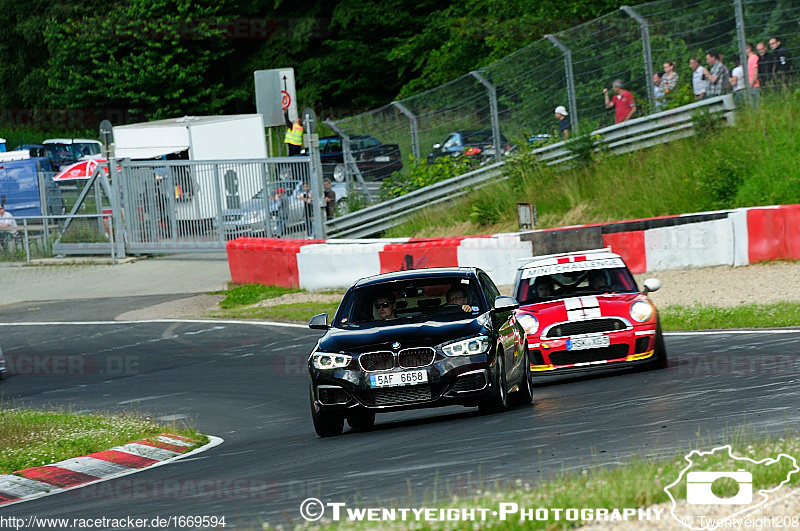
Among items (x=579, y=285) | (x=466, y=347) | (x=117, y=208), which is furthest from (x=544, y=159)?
(x=466, y=347)

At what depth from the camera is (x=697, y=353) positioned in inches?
597

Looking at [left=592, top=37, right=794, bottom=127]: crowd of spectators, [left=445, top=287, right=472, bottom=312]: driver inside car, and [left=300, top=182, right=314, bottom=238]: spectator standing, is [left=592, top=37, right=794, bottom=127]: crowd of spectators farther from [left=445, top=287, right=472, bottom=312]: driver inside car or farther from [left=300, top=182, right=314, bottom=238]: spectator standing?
[left=445, top=287, right=472, bottom=312]: driver inside car

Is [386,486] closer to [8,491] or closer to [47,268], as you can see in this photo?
[8,491]

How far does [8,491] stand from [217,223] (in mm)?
22798

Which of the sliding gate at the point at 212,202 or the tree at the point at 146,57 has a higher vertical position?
the tree at the point at 146,57

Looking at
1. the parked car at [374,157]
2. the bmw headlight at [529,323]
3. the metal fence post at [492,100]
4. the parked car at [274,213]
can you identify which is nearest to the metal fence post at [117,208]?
the parked car at [274,213]

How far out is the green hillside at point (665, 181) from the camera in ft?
80.4

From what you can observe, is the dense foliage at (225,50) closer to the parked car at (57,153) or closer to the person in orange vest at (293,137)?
the parked car at (57,153)

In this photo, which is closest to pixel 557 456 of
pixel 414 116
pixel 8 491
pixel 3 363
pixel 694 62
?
pixel 8 491

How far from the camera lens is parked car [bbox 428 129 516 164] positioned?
28.9 meters

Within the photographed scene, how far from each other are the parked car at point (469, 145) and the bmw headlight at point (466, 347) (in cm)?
1771

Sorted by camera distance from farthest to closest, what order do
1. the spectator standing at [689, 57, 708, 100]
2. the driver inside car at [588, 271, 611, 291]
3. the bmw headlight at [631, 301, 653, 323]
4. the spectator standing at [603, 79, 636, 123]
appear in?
1. the spectator standing at [603, 79, 636, 123]
2. the spectator standing at [689, 57, 708, 100]
3. the driver inside car at [588, 271, 611, 291]
4. the bmw headlight at [631, 301, 653, 323]

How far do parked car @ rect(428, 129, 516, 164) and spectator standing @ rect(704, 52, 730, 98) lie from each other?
15.4ft

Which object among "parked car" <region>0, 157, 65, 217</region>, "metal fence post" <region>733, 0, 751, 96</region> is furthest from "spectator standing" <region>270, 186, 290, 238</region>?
"metal fence post" <region>733, 0, 751, 96</region>
